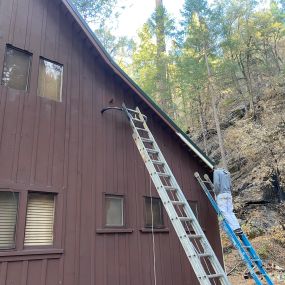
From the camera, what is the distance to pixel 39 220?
5.54m

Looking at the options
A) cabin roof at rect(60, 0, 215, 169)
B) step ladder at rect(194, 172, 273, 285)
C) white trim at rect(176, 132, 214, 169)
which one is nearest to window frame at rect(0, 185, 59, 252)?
cabin roof at rect(60, 0, 215, 169)

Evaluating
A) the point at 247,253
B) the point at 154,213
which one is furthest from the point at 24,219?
the point at 247,253

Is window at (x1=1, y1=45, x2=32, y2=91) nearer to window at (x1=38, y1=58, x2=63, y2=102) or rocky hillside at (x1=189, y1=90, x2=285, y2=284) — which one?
window at (x1=38, y1=58, x2=63, y2=102)

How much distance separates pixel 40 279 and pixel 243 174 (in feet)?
45.1

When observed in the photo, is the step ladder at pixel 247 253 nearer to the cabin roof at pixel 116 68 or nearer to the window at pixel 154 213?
the window at pixel 154 213

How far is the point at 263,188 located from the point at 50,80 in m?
12.4

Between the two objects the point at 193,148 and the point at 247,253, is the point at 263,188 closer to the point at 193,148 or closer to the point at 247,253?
the point at 193,148

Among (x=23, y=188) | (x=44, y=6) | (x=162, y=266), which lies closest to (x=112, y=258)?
(x=162, y=266)

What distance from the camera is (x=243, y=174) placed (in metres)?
16.8

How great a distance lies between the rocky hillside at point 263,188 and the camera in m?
12.6

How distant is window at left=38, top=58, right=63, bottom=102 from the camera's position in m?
6.46

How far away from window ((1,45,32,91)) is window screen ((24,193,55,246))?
222 centimetres

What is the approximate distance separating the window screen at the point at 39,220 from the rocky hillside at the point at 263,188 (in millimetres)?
8636

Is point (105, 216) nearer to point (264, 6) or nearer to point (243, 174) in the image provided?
point (243, 174)
